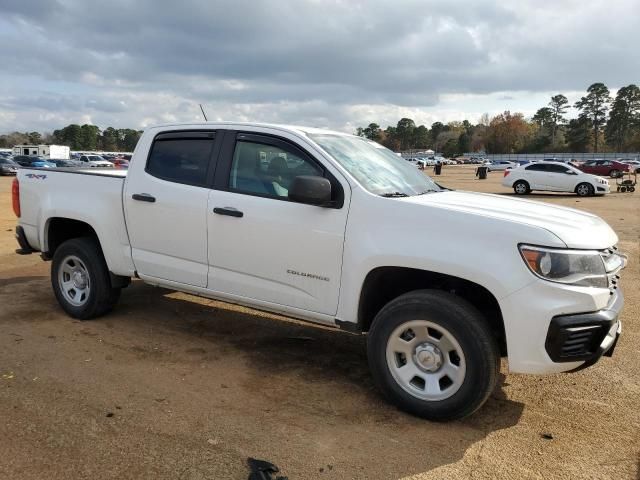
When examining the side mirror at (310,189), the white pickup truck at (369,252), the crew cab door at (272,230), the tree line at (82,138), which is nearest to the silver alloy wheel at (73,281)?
the white pickup truck at (369,252)

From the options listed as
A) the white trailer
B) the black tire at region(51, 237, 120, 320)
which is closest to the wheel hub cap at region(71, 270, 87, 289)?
the black tire at region(51, 237, 120, 320)

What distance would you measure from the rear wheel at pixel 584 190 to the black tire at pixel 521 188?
216 cm

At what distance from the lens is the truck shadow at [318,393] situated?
3.27 metres

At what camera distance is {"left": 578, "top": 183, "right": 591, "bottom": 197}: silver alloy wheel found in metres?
25.5

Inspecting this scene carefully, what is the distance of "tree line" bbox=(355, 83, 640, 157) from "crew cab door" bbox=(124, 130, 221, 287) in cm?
10797

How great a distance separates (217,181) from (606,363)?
3.61 m

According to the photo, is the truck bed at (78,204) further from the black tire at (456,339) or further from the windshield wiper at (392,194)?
the black tire at (456,339)

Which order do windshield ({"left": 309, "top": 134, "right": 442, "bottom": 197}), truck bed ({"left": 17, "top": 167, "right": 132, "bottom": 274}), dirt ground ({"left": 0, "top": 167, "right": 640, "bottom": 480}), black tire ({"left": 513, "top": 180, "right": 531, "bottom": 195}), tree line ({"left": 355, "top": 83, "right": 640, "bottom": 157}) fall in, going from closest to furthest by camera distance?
dirt ground ({"left": 0, "top": 167, "right": 640, "bottom": 480}) < windshield ({"left": 309, "top": 134, "right": 442, "bottom": 197}) < truck bed ({"left": 17, "top": 167, "right": 132, "bottom": 274}) < black tire ({"left": 513, "top": 180, "right": 531, "bottom": 195}) < tree line ({"left": 355, "top": 83, "right": 640, "bottom": 157})

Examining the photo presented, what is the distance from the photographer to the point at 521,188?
87.1 feet

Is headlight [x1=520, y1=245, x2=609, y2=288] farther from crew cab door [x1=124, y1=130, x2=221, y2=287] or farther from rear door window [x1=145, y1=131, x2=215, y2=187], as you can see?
rear door window [x1=145, y1=131, x2=215, y2=187]

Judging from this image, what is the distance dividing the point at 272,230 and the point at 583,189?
24915 mm

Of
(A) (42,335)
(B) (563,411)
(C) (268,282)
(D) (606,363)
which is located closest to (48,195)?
(A) (42,335)

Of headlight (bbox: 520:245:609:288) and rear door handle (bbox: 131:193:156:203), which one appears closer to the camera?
headlight (bbox: 520:245:609:288)

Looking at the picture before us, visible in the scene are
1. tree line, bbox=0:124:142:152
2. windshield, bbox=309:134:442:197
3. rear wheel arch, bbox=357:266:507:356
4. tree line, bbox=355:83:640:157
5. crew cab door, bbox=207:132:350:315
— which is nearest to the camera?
rear wheel arch, bbox=357:266:507:356
